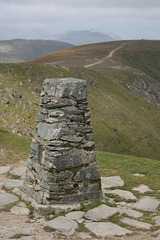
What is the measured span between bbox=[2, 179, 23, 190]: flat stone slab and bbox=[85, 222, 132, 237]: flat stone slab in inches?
240

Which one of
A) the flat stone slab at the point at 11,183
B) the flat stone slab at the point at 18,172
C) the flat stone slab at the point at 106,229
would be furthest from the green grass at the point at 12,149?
the flat stone slab at the point at 106,229

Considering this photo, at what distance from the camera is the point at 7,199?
13570 mm

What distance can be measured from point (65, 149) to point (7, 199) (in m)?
3.94

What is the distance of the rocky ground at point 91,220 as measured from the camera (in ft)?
→ 33.0

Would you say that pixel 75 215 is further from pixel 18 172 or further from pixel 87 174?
pixel 18 172

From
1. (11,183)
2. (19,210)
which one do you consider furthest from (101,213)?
(11,183)

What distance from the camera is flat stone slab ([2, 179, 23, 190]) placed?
51.3 feet

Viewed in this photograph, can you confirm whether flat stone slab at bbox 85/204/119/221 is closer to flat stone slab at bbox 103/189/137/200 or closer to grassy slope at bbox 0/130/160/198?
flat stone slab at bbox 103/189/137/200

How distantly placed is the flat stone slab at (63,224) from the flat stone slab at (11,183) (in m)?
5.07

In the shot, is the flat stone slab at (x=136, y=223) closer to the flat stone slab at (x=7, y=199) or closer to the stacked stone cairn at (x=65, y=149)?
the stacked stone cairn at (x=65, y=149)

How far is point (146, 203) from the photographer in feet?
44.4

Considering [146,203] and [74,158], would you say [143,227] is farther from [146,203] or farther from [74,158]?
[74,158]

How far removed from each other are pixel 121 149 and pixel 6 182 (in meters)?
40.9

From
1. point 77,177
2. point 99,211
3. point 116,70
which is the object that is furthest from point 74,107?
point 116,70
